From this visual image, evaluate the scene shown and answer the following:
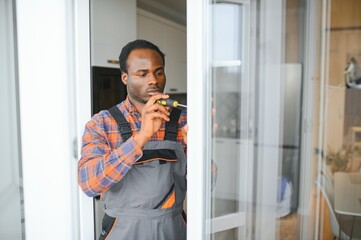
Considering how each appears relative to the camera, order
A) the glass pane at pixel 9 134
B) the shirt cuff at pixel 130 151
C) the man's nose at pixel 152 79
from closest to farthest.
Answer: the shirt cuff at pixel 130 151
the man's nose at pixel 152 79
the glass pane at pixel 9 134

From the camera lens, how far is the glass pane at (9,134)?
158 cm

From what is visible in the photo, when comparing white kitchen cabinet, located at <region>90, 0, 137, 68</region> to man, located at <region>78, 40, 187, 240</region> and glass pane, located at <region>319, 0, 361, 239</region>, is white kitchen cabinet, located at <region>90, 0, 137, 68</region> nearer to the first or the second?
man, located at <region>78, 40, 187, 240</region>

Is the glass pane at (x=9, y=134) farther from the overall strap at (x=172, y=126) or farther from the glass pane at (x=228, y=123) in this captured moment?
the glass pane at (x=228, y=123)

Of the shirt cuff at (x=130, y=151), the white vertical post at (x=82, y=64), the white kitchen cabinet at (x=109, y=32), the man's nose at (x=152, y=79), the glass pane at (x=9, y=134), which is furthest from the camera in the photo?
the white kitchen cabinet at (x=109, y=32)

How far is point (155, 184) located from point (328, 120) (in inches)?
52.3

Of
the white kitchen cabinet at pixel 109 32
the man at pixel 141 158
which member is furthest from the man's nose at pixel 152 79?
the white kitchen cabinet at pixel 109 32

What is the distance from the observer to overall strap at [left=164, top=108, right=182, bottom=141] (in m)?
1.17

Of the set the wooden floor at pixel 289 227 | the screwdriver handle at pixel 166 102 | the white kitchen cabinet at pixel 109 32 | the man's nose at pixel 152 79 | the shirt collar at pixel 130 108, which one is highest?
the white kitchen cabinet at pixel 109 32

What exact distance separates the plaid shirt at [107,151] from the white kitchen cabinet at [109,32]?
71 cm

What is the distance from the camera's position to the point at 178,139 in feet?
3.92

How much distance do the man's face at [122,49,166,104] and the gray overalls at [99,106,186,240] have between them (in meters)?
0.09

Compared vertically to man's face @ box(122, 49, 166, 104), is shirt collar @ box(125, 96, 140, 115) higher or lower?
lower

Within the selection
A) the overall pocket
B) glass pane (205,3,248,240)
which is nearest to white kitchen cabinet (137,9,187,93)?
glass pane (205,3,248,240)

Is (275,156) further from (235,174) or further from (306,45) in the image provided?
(306,45)
